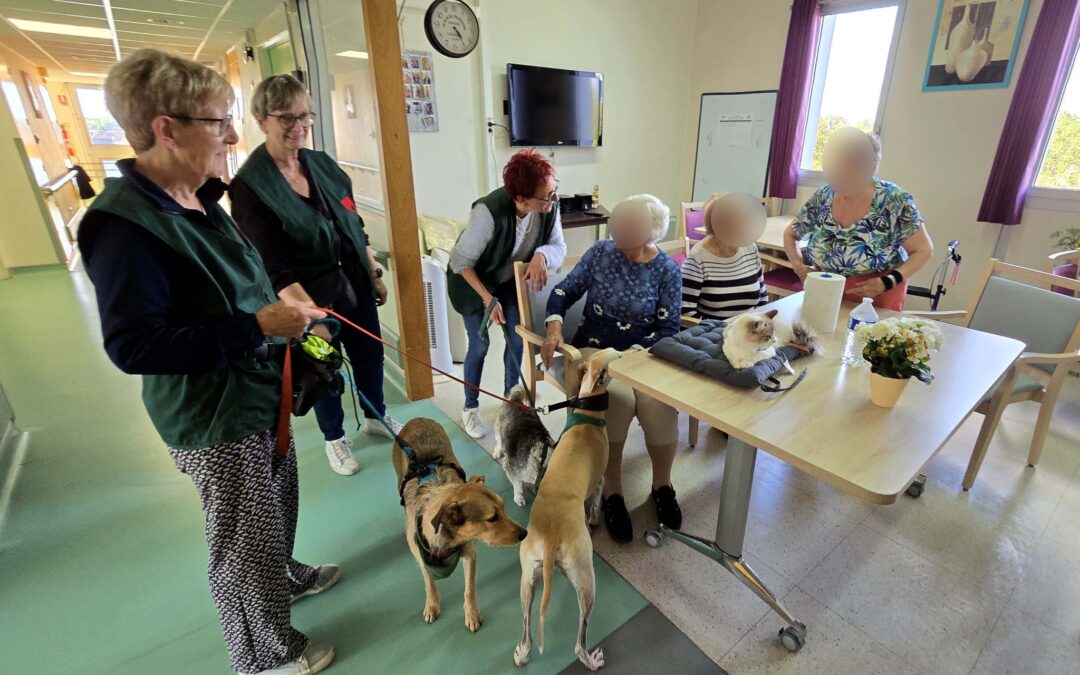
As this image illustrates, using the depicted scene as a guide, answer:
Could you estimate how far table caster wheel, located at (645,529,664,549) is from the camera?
1.80 meters

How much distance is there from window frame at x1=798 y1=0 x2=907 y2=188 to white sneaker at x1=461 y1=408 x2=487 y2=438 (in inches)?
121

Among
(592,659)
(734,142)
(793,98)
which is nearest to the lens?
(592,659)

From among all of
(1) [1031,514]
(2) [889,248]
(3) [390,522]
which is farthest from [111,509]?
(1) [1031,514]

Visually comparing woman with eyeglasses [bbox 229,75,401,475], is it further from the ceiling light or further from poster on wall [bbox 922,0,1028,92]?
the ceiling light

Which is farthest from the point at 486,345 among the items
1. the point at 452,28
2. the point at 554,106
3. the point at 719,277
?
the point at 554,106

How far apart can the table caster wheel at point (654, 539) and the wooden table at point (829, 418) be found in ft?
0.21

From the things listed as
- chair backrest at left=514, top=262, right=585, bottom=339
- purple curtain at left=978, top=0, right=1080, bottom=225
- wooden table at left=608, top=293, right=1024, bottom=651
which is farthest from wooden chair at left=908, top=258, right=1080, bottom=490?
purple curtain at left=978, top=0, right=1080, bottom=225

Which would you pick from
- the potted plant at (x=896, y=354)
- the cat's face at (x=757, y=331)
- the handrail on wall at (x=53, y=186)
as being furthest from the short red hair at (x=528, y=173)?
the handrail on wall at (x=53, y=186)

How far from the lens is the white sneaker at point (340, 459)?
2176mm

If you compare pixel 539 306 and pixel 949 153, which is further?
pixel 949 153

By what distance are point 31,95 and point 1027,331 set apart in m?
11.1

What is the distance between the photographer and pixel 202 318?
0.97 meters

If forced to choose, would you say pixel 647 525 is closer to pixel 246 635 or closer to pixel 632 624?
pixel 632 624

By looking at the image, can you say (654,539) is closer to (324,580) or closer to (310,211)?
(324,580)
